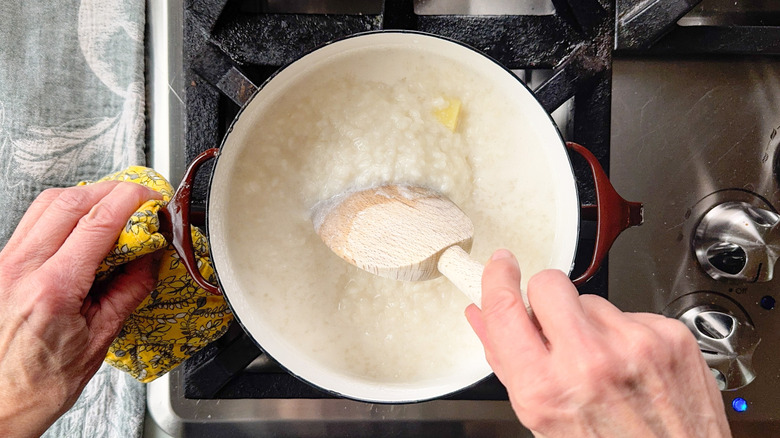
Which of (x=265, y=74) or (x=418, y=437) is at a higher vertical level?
(x=265, y=74)

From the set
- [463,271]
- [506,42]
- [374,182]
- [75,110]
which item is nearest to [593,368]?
[463,271]

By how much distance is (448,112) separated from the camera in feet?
2.19

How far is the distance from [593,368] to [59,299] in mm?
498

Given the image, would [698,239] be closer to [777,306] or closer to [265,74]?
[777,306]

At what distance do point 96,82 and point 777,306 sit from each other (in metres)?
1.04

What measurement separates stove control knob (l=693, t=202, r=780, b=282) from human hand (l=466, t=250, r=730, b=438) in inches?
14.1

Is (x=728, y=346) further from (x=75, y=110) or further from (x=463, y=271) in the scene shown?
(x=75, y=110)

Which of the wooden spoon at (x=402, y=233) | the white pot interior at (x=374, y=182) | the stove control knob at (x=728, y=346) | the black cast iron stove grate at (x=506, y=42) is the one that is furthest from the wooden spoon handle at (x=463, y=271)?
the stove control knob at (x=728, y=346)

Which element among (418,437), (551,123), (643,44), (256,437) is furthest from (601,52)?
(256,437)

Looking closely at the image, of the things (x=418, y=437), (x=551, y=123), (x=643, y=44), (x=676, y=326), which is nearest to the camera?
(x=676, y=326)

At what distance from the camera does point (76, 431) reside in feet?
2.39

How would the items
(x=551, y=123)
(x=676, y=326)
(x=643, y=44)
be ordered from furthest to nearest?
(x=643, y=44)
(x=551, y=123)
(x=676, y=326)

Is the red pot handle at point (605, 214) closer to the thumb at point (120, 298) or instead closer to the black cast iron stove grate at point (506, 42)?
the black cast iron stove grate at point (506, 42)

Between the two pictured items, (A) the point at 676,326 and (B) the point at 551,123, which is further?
(B) the point at 551,123
